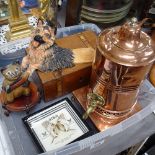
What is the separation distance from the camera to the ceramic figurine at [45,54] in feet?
1.90

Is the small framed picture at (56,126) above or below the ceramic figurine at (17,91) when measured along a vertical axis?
below

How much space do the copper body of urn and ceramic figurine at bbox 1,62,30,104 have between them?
168 mm

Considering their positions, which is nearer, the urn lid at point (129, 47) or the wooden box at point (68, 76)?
the urn lid at point (129, 47)

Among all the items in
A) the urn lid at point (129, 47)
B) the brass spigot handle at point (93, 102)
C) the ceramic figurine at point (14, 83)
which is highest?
the urn lid at point (129, 47)

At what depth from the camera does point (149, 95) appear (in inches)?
29.3

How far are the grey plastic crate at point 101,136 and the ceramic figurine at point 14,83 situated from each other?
70mm

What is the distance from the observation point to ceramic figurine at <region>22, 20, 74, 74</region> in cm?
58

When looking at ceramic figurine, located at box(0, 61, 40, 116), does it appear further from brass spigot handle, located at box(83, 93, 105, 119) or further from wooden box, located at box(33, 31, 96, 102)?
brass spigot handle, located at box(83, 93, 105, 119)

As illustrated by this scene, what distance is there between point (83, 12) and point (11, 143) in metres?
0.49

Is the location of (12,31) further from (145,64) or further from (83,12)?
(145,64)

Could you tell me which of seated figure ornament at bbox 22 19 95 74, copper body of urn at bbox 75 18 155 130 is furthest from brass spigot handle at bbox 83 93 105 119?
seated figure ornament at bbox 22 19 95 74

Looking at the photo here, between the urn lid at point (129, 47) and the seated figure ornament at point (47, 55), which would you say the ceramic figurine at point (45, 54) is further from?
the urn lid at point (129, 47)

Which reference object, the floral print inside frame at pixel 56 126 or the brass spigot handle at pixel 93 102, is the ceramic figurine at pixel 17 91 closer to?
the floral print inside frame at pixel 56 126

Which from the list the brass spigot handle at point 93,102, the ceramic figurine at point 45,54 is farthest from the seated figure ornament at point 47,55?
the brass spigot handle at point 93,102
